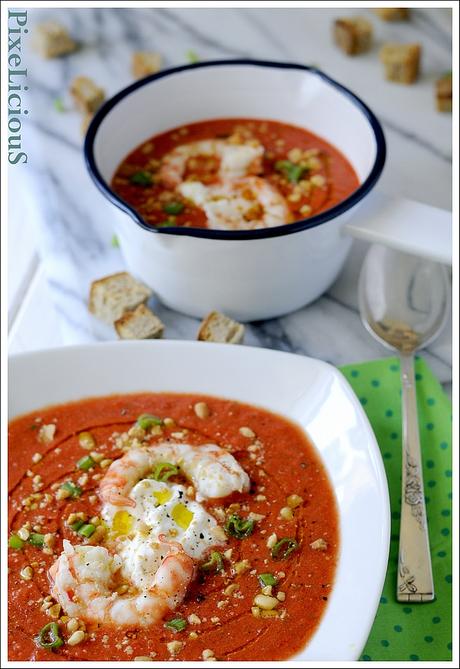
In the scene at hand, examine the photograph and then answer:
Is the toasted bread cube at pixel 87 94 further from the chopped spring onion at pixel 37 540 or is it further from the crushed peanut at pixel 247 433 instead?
the chopped spring onion at pixel 37 540

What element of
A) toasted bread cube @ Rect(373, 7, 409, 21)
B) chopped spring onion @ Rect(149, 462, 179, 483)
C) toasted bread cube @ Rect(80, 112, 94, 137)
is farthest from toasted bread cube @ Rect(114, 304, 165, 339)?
toasted bread cube @ Rect(373, 7, 409, 21)

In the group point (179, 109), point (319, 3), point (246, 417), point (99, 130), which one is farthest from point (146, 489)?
point (319, 3)

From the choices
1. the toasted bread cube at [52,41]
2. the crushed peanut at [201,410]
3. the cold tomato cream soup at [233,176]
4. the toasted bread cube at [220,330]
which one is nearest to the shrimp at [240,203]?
the cold tomato cream soup at [233,176]

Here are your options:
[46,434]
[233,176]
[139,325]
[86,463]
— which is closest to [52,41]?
[233,176]

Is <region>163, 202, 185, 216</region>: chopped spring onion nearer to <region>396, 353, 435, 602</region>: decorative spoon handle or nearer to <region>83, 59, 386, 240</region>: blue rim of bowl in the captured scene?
<region>83, 59, 386, 240</region>: blue rim of bowl

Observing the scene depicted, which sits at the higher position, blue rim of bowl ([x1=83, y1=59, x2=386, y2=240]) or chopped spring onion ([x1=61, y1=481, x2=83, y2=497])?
blue rim of bowl ([x1=83, y1=59, x2=386, y2=240])

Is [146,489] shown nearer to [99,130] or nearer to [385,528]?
[385,528]
